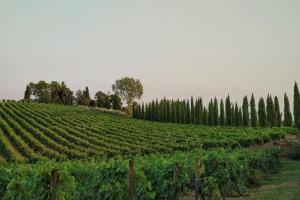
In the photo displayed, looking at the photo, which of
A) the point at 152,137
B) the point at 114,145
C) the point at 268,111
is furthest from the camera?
the point at 268,111

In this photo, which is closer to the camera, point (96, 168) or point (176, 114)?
point (96, 168)

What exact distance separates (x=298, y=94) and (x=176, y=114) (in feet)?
93.3

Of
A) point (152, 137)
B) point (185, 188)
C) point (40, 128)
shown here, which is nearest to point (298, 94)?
point (152, 137)

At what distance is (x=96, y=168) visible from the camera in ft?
38.9

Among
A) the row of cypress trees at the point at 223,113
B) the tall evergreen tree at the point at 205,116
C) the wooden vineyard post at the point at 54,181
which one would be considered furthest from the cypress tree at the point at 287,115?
the wooden vineyard post at the point at 54,181

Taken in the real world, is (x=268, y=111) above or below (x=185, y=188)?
above

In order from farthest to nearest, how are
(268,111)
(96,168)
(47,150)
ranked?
1. (268,111)
2. (47,150)
3. (96,168)

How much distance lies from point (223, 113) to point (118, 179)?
65834mm

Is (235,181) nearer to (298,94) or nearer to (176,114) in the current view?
(298,94)

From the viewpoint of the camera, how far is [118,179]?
11.4 m

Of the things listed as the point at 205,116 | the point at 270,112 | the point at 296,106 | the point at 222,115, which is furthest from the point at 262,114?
the point at 205,116

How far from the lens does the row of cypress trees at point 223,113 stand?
67.6 meters

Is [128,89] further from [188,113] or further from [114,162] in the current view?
[114,162]

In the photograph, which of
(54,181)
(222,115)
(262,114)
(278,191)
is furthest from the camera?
(222,115)
